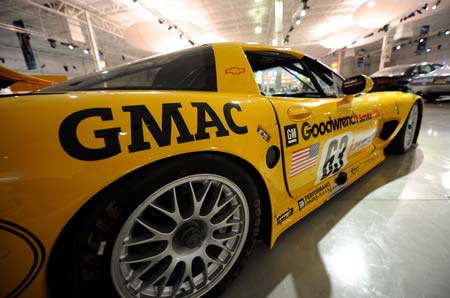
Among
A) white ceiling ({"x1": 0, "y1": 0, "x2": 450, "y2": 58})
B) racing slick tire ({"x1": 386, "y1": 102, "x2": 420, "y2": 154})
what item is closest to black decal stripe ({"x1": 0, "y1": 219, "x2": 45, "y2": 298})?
racing slick tire ({"x1": 386, "y1": 102, "x2": 420, "y2": 154})

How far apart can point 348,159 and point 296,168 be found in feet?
2.50

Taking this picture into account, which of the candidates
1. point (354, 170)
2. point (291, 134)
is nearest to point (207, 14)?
point (354, 170)

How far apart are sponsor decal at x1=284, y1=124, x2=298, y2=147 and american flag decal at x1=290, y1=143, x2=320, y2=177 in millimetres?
66

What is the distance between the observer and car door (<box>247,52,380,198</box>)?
1.05m

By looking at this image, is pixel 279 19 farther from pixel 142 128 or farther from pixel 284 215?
pixel 142 128

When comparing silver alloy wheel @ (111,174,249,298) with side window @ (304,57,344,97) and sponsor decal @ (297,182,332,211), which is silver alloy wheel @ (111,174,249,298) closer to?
sponsor decal @ (297,182,332,211)

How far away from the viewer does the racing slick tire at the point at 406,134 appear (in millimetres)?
2333

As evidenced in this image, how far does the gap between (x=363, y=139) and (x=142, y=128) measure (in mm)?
1810

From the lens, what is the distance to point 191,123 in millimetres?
725

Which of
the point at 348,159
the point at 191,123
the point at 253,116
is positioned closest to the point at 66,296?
the point at 191,123

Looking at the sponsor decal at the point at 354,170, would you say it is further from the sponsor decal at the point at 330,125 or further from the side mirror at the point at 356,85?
the side mirror at the point at 356,85

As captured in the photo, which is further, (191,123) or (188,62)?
(188,62)

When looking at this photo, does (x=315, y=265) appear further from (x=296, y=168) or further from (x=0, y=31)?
(x=0, y=31)

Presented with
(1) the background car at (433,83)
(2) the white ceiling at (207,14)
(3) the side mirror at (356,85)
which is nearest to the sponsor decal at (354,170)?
(3) the side mirror at (356,85)
